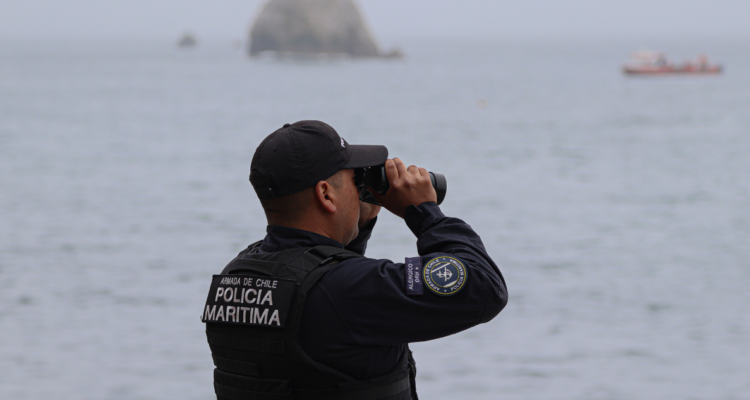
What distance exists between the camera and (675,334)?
8.47 metres

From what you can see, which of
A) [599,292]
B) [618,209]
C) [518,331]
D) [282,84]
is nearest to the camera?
[518,331]

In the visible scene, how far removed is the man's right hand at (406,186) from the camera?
2131mm

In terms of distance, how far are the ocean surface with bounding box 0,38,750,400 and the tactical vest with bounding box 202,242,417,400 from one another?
474cm

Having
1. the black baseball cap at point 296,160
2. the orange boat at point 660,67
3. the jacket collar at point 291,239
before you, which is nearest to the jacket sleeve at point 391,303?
the jacket collar at point 291,239

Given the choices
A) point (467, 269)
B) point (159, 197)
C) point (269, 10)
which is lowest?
point (467, 269)

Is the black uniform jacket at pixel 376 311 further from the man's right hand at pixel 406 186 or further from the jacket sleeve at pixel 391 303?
the man's right hand at pixel 406 186

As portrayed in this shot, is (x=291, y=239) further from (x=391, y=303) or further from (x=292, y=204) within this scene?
(x=391, y=303)

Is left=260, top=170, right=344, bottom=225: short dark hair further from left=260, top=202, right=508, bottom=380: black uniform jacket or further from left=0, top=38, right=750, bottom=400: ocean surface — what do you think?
left=0, top=38, right=750, bottom=400: ocean surface

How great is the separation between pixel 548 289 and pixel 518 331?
2145 millimetres

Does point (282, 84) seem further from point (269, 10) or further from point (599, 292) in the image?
point (599, 292)

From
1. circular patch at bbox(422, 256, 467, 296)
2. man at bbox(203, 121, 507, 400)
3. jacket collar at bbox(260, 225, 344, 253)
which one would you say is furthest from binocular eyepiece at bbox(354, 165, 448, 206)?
circular patch at bbox(422, 256, 467, 296)

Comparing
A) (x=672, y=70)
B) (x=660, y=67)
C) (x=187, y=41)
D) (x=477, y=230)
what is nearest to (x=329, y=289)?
(x=477, y=230)

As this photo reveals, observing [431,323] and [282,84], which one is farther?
[282,84]

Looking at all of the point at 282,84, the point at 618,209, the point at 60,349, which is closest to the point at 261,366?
the point at 60,349
